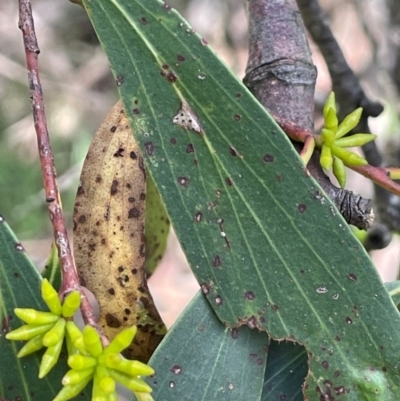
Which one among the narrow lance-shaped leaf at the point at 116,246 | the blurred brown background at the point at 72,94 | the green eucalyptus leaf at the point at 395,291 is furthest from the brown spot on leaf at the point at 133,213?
the blurred brown background at the point at 72,94

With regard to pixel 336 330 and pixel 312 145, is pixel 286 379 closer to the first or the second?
pixel 336 330

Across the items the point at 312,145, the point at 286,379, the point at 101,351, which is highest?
the point at 312,145

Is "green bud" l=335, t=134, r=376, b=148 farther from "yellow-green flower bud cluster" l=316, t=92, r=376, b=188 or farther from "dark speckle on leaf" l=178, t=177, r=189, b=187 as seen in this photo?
"dark speckle on leaf" l=178, t=177, r=189, b=187

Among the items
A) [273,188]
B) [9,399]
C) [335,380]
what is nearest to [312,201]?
[273,188]

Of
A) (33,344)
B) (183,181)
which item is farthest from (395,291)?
(33,344)

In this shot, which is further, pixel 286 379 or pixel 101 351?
pixel 286 379

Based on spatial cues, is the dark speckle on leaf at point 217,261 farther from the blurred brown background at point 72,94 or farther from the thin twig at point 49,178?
the blurred brown background at point 72,94

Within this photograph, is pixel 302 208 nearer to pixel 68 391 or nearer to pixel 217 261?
pixel 217 261
